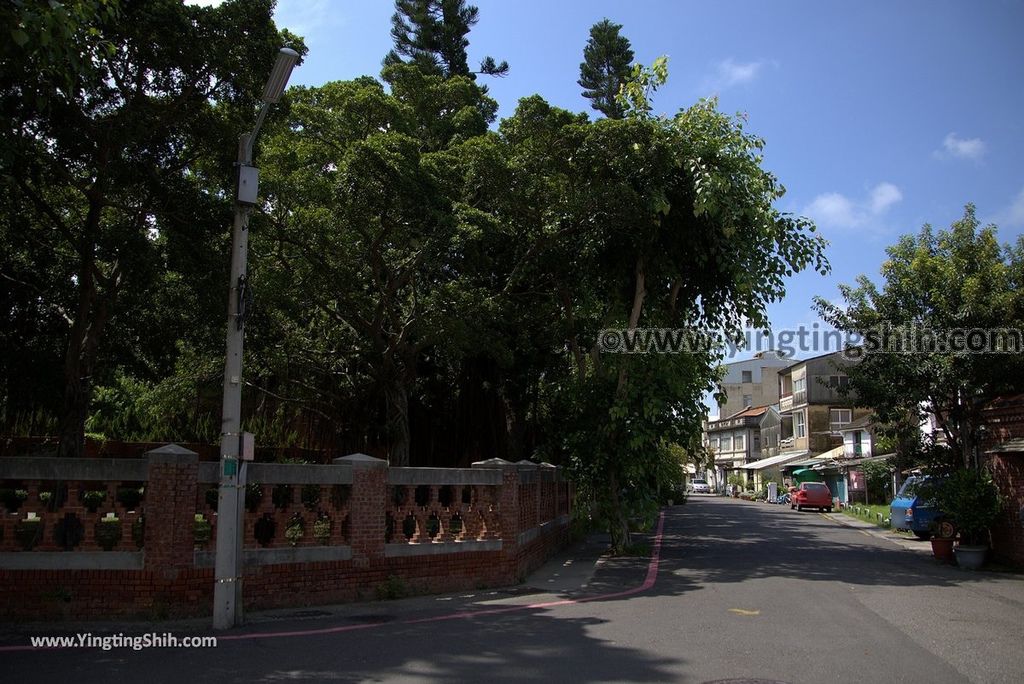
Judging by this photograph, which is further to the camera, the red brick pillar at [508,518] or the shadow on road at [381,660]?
the red brick pillar at [508,518]

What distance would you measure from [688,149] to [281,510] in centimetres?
1087

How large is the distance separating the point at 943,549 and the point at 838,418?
42.5m

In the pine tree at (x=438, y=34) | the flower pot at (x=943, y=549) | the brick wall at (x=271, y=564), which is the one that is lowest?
the flower pot at (x=943, y=549)

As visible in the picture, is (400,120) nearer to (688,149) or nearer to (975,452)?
(688,149)

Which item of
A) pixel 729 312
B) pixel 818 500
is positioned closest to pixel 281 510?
pixel 729 312

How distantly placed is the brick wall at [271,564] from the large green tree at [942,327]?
9.23 meters

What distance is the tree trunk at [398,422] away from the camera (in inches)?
763

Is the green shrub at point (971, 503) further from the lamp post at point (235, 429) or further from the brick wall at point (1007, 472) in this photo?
the lamp post at point (235, 429)

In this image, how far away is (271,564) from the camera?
1021 centimetres

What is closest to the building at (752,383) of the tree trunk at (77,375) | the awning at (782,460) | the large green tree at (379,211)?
the awning at (782,460)

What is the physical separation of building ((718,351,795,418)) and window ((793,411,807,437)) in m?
25.1

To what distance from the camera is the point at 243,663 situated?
7430 mm

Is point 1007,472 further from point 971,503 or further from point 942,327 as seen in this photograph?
point 942,327

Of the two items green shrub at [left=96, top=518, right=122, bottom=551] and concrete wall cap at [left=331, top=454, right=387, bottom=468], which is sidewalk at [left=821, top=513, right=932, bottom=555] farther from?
green shrub at [left=96, top=518, right=122, bottom=551]
